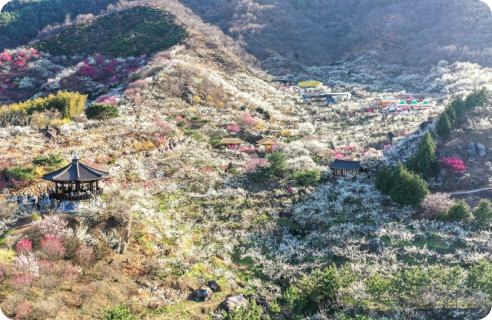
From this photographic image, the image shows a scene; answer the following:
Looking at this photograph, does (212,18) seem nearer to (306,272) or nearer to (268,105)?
(268,105)

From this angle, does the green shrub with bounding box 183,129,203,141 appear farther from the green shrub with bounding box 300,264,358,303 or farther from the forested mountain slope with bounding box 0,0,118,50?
the forested mountain slope with bounding box 0,0,118,50

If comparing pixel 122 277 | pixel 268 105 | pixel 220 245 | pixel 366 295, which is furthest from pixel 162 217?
pixel 268 105

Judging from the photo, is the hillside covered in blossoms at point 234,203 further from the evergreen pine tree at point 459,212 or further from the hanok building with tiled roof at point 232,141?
the hanok building with tiled roof at point 232,141

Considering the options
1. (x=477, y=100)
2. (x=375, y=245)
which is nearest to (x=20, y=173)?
(x=375, y=245)

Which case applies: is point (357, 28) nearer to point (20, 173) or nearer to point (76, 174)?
point (20, 173)

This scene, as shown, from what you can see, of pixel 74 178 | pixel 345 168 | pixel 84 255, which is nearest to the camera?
pixel 84 255

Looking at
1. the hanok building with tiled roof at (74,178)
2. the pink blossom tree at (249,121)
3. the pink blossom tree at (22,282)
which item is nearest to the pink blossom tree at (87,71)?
the pink blossom tree at (249,121)
